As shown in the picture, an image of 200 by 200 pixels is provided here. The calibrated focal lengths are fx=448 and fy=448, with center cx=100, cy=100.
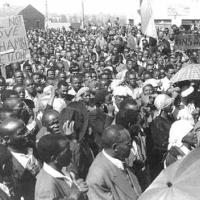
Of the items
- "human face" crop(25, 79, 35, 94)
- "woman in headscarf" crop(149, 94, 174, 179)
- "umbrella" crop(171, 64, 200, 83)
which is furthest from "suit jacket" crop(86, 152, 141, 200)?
"human face" crop(25, 79, 35, 94)

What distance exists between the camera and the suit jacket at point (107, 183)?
3.53 meters

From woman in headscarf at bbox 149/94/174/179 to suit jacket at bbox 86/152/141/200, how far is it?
1.95 m

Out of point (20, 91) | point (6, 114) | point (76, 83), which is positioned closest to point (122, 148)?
point (6, 114)

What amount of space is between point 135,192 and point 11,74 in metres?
7.87

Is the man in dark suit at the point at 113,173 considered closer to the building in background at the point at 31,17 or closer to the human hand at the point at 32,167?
the human hand at the point at 32,167

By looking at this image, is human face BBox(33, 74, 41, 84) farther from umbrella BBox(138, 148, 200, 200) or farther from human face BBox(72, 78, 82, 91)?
umbrella BBox(138, 148, 200, 200)

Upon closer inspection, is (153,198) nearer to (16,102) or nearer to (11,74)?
(16,102)

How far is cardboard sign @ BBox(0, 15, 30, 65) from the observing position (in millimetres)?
8188

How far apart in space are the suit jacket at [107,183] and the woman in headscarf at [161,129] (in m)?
1.95

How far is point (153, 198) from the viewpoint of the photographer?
2.21 meters

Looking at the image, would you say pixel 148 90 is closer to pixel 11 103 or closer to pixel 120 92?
pixel 120 92

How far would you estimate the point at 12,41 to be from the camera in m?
8.39

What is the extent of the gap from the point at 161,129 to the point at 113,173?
214cm

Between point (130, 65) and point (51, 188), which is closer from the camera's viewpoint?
point (51, 188)
